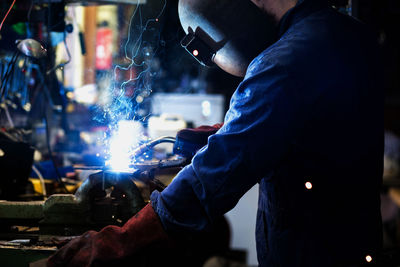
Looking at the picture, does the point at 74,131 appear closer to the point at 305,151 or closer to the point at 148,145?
the point at 148,145

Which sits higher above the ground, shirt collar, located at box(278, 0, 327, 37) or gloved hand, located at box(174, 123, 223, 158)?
shirt collar, located at box(278, 0, 327, 37)

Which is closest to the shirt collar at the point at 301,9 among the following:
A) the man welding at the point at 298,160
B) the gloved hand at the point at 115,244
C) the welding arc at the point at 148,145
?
the man welding at the point at 298,160

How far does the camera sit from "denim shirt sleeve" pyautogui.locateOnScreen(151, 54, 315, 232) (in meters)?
1.20

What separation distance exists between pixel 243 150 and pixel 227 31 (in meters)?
0.62

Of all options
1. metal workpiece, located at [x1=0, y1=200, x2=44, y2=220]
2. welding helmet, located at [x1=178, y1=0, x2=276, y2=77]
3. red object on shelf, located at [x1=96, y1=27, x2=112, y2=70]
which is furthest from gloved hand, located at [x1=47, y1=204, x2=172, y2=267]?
red object on shelf, located at [x1=96, y1=27, x2=112, y2=70]

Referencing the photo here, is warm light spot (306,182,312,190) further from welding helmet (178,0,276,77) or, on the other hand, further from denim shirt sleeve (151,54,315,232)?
welding helmet (178,0,276,77)

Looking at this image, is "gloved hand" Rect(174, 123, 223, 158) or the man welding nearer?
the man welding

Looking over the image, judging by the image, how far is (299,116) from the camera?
1.24 m

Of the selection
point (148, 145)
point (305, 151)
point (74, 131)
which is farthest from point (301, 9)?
point (74, 131)

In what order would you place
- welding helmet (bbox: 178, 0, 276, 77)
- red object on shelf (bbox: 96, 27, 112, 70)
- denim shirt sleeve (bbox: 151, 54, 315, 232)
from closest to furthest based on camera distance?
denim shirt sleeve (bbox: 151, 54, 315, 232)
welding helmet (bbox: 178, 0, 276, 77)
red object on shelf (bbox: 96, 27, 112, 70)

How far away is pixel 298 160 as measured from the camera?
1.34m

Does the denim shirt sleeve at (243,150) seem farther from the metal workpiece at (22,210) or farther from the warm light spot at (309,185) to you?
the metal workpiece at (22,210)

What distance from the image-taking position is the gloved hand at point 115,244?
1.24 metres

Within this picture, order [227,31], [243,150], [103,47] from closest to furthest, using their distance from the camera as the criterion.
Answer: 1. [243,150]
2. [227,31]
3. [103,47]
